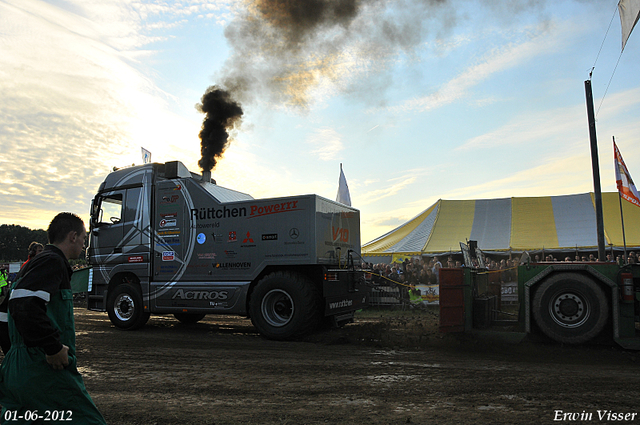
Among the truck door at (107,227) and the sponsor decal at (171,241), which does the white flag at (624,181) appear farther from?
the truck door at (107,227)

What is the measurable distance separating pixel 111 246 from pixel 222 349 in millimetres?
4948

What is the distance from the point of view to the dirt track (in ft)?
14.0

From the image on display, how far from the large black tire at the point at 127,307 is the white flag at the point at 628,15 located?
1176cm

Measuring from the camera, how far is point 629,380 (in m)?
5.33

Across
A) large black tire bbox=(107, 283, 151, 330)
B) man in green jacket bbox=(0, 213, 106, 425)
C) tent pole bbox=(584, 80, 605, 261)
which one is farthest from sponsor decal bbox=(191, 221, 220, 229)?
tent pole bbox=(584, 80, 605, 261)

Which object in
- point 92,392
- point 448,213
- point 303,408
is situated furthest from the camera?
point 448,213

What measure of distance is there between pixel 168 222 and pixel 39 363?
7.95 metres

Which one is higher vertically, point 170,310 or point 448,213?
point 448,213

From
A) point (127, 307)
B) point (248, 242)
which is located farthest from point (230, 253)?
point (127, 307)

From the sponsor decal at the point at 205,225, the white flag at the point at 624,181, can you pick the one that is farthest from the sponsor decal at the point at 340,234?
the white flag at the point at 624,181

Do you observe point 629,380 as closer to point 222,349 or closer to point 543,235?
point 222,349

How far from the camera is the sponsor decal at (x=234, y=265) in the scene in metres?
9.27

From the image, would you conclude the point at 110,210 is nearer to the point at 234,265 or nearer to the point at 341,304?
the point at 234,265

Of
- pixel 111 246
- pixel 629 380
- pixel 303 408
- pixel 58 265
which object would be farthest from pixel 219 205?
pixel 629 380
